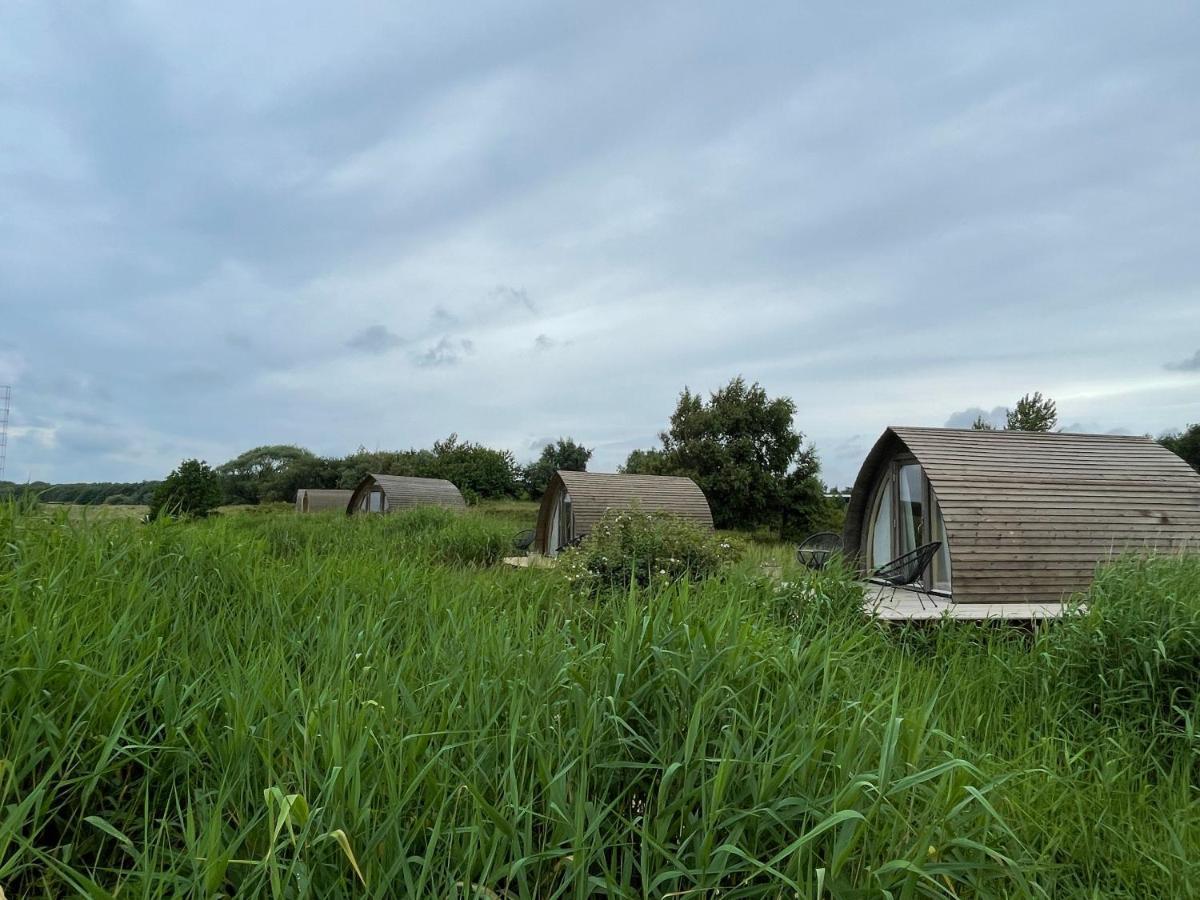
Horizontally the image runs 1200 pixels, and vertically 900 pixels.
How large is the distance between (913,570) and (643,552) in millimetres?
4580

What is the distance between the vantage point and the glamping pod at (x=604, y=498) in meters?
17.0

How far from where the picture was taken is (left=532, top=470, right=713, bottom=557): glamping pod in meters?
17.0

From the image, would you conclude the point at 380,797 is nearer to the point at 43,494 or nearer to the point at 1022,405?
the point at 43,494

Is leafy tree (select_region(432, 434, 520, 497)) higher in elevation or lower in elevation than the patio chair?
higher

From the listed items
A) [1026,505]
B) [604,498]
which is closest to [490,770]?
[1026,505]

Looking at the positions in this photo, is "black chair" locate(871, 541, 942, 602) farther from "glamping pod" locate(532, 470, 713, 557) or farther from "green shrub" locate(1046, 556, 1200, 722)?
"glamping pod" locate(532, 470, 713, 557)

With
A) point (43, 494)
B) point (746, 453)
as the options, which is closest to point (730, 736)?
point (43, 494)

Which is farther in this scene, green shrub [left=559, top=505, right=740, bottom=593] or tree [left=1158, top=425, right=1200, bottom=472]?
tree [left=1158, top=425, right=1200, bottom=472]

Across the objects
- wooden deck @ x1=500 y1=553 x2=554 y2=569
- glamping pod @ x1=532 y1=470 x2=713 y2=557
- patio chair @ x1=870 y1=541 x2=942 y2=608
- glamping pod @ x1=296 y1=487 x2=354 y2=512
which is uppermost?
glamping pod @ x1=296 y1=487 x2=354 y2=512

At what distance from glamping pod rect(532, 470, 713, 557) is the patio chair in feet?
16.7

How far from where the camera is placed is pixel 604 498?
17406mm

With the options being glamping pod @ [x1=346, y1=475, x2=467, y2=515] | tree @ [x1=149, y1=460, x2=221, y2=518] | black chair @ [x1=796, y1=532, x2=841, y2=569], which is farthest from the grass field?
tree @ [x1=149, y1=460, x2=221, y2=518]

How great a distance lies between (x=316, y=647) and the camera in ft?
12.9

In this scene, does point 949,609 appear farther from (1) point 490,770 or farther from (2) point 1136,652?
(1) point 490,770
